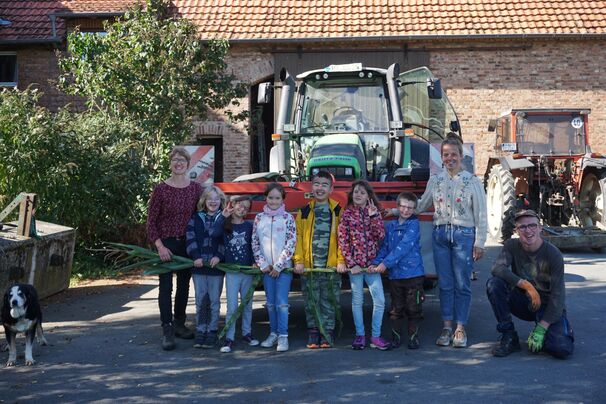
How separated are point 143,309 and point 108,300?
2.98 feet

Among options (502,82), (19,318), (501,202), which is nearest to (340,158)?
(19,318)

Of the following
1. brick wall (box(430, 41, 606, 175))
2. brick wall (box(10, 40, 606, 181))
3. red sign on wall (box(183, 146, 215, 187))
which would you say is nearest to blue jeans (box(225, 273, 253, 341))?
red sign on wall (box(183, 146, 215, 187))

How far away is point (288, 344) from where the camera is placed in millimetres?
6961

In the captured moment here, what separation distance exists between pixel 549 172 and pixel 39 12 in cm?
1429

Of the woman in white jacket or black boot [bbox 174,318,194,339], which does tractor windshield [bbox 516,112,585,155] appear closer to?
the woman in white jacket

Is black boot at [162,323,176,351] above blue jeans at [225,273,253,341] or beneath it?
beneath

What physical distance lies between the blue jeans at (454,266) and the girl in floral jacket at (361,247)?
54 cm

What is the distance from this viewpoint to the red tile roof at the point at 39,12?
2073 centimetres

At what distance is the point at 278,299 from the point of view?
6.90 meters

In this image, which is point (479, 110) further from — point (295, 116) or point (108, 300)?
point (108, 300)

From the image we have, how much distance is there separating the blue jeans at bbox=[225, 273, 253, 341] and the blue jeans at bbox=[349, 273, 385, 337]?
955mm

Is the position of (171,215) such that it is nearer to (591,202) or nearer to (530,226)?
(530,226)

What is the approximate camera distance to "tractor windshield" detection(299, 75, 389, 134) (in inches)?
401

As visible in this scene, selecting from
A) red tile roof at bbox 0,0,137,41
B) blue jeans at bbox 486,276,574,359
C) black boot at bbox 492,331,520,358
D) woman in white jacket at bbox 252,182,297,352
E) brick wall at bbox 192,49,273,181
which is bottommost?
black boot at bbox 492,331,520,358
